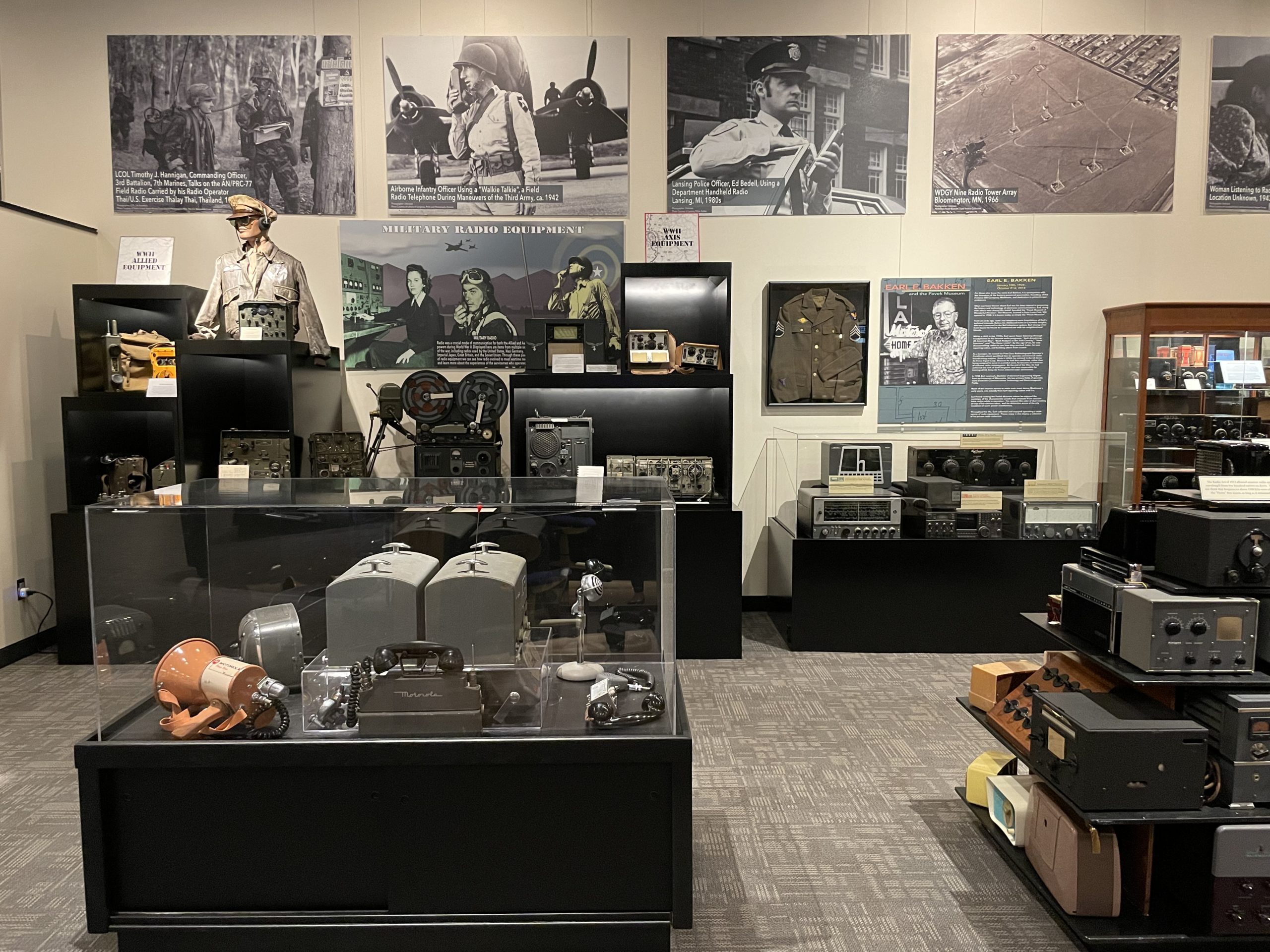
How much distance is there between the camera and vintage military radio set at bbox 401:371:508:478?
4.86 metres

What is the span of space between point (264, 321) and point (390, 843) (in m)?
3.43

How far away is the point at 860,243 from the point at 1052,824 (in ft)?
13.3

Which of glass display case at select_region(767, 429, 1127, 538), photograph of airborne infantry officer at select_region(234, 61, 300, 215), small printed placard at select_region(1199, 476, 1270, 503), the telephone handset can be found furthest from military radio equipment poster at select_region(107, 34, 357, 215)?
small printed placard at select_region(1199, 476, 1270, 503)

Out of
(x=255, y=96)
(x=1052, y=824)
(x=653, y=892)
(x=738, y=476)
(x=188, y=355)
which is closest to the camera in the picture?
(x=653, y=892)

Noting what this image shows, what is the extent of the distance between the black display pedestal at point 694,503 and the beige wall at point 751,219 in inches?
27.7

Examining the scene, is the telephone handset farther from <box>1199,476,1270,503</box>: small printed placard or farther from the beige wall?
the beige wall

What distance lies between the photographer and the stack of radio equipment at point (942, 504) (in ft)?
16.4

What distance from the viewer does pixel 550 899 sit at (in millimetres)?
2236

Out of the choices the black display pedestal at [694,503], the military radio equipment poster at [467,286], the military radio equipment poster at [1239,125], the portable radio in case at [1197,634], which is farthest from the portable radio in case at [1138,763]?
the military radio equipment poster at [1239,125]

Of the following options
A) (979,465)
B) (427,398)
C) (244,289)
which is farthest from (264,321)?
(979,465)

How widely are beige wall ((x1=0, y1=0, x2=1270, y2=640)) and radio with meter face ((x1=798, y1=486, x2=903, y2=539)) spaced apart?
0.86m

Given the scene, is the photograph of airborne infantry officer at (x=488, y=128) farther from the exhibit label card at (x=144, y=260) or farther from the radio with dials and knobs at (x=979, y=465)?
the radio with dials and knobs at (x=979, y=465)

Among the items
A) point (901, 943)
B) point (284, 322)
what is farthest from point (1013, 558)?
point (284, 322)

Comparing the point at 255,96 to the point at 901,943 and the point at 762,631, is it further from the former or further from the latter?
the point at 901,943
